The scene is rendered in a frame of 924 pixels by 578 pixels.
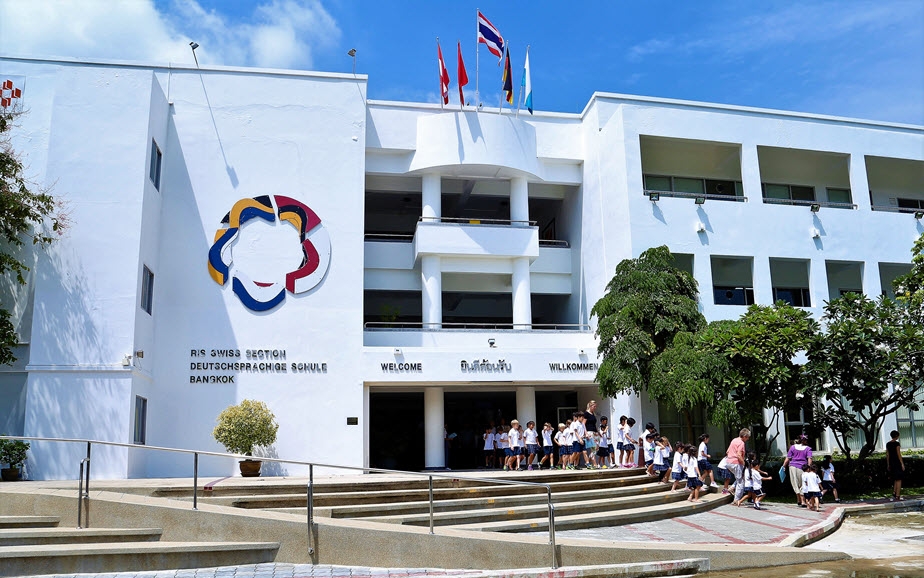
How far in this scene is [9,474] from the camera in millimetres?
15547

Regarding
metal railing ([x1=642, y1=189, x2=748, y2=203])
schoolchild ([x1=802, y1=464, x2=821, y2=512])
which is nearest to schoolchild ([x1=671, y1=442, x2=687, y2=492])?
schoolchild ([x1=802, y1=464, x2=821, y2=512])

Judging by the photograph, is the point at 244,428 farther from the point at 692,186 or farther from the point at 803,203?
the point at 803,203

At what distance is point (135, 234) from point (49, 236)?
5.66 feet

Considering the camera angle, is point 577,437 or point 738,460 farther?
point 577,437

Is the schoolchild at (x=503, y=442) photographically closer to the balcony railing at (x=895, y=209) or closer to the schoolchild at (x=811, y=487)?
the schoolchild at (x=811, y=487)

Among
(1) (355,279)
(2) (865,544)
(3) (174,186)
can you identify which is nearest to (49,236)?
(3) (174,186)

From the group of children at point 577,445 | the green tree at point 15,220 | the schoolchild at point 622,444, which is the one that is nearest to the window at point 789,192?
the group of children at point 577,445

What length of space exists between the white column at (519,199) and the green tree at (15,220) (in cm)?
1190

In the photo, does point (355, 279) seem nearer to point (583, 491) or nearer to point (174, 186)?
point (174, 186)

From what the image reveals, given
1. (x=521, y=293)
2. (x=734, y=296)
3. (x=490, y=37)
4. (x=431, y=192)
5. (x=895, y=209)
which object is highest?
(x=490, y=37)

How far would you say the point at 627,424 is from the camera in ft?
58.4

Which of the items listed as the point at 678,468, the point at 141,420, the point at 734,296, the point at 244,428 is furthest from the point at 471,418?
the point at 141,420

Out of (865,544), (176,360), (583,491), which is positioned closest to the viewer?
(865,544)

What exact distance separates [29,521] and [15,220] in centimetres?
815
